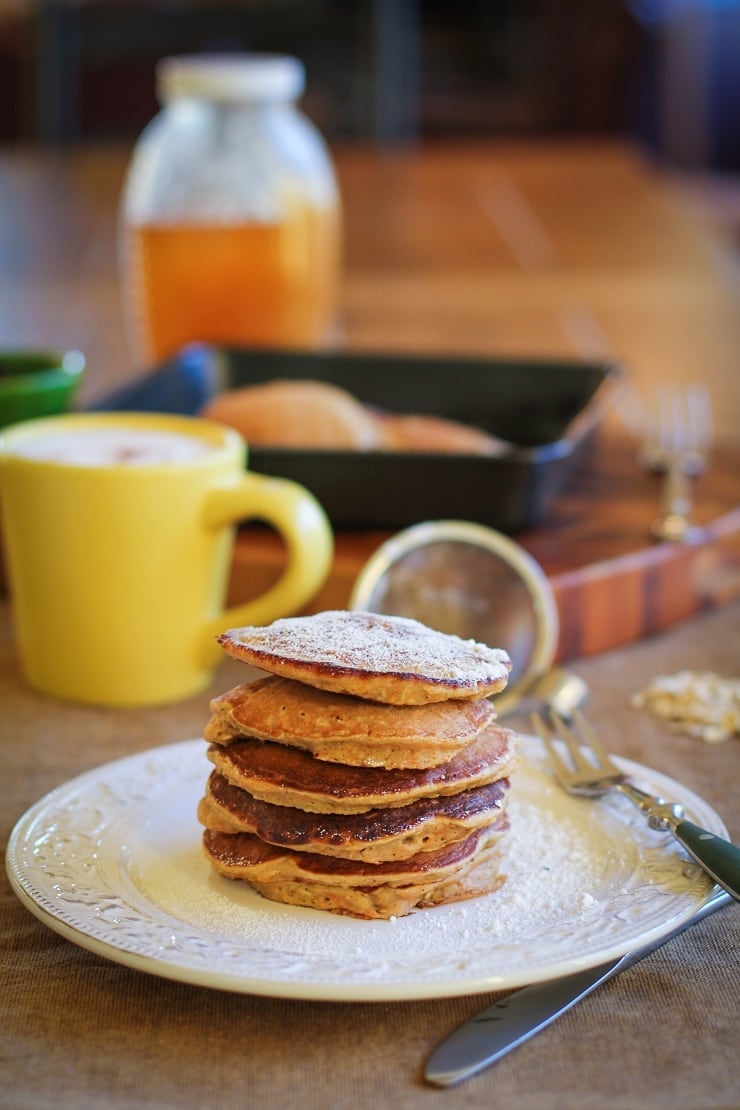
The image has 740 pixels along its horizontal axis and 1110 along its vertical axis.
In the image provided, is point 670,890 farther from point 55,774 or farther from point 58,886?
point 55,774

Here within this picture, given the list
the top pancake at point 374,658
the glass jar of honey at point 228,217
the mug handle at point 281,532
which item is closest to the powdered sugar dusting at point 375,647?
the top pancake at point 374,658

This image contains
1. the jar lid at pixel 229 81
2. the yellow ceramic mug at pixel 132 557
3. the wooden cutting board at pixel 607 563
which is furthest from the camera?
the jar lid at pixel 229 81

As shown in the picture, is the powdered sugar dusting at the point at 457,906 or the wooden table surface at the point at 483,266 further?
the wooden table surface at the point at 483,266

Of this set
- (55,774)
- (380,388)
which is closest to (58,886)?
(55,774)

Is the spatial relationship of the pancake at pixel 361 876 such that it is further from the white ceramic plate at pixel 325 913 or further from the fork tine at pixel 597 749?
the fork tine at pixel 597 749

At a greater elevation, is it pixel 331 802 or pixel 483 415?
pixel 331 802

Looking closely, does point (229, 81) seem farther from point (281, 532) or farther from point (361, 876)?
point (361, 876)

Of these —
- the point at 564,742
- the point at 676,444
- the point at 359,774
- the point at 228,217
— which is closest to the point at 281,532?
the point at 564,742
